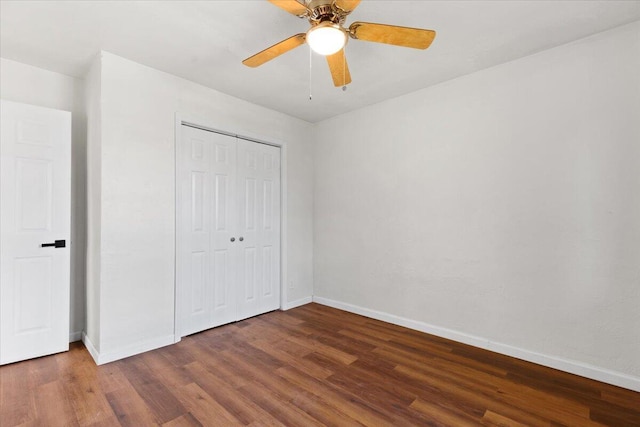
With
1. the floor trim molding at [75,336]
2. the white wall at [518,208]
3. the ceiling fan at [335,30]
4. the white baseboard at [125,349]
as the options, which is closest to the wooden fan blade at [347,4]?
the ceiling fan at [335,30]

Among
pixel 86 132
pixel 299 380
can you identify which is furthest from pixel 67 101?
pixel 299 380

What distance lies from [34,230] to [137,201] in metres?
0.88

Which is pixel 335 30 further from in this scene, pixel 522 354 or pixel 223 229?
pixel 522 354

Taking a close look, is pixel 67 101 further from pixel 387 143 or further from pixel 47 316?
pixel 387 143

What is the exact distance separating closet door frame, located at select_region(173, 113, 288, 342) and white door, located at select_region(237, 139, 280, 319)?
2.2 inches

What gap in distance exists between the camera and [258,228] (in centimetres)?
379

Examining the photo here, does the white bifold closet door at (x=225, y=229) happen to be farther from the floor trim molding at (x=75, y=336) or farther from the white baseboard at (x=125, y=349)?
the floor trim molding at (x=75, y=336)

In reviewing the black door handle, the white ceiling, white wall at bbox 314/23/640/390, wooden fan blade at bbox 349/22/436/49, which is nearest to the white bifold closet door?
the white ceiling

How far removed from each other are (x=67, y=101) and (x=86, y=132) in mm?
370

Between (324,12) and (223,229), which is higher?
(324,12)

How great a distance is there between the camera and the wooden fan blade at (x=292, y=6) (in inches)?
61.1

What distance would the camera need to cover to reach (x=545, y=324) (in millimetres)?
2490

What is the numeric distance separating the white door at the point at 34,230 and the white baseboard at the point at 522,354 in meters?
3.18

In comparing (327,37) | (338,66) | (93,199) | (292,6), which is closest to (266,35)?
(338,66)
